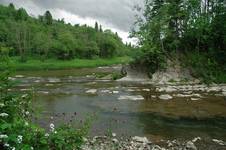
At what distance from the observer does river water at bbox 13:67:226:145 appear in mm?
20141

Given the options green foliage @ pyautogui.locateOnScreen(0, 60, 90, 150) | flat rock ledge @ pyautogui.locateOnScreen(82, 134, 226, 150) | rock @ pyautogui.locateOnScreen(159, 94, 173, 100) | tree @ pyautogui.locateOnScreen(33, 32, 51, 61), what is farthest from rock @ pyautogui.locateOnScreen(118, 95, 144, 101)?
tree @ pyautogui.locateOnScreen(33, 32, 51, 61)

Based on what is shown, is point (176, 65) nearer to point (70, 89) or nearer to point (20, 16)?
point (70, 89)

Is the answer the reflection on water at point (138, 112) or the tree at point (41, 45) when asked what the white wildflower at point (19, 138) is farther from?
the tree at point (41, 45)

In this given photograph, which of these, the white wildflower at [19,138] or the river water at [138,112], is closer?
the white wildflower at [19,138]

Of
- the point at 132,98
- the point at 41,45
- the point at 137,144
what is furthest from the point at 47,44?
the point at 137,144

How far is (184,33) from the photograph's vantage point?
55562 millimetres

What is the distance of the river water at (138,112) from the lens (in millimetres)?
20141

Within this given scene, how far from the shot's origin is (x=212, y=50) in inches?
2068

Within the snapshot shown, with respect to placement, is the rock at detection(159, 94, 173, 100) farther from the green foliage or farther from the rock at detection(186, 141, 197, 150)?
the green foliage

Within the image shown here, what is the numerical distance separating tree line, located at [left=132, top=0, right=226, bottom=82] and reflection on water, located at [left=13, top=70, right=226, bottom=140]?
14922 mm

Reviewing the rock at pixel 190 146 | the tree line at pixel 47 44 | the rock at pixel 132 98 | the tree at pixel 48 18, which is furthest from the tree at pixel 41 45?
the rock at pixel 190 146

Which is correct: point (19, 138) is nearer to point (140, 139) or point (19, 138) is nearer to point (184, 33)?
point (140, 139)

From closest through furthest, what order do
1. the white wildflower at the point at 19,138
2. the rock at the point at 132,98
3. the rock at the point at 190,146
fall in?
1. the white wildflower at the point at 19,138
2. the rock at the point at 190,146
3. the rock at the point at 132,98

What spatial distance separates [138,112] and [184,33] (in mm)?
32079
